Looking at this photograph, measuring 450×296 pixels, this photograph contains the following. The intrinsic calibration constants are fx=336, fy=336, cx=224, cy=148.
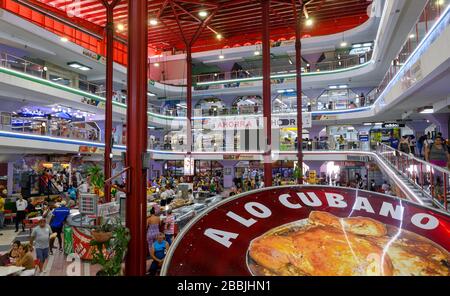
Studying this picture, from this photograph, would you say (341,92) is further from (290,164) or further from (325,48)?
(290,164)

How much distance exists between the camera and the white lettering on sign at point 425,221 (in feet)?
10.7

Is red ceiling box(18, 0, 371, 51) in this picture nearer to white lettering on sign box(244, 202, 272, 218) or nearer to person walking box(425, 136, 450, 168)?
person walking box(425, 136, 450, 168)

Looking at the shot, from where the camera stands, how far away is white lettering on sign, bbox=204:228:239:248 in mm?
3092

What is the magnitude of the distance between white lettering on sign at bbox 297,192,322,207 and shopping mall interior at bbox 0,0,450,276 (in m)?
0.02

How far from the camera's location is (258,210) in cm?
358

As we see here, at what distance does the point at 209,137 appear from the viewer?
28.5 meters

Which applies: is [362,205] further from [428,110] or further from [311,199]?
[428,110]

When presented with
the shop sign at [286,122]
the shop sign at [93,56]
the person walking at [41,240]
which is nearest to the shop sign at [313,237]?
the person walking at [41,240]

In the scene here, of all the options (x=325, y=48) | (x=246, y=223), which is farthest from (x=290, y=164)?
(x=246, y=223)

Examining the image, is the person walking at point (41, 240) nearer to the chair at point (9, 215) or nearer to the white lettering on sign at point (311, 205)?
the white lettering on sign at point (311, 205)

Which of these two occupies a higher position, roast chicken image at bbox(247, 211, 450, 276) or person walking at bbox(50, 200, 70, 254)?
roast chicken image at bbox(247, 211, 450, 276)

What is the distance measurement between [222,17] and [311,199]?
76.3ft

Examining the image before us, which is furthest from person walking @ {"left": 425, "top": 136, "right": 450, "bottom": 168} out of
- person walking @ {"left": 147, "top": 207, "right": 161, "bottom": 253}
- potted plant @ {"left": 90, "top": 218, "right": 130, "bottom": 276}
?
potted plant @ {"left": 90, "top": 218, "right": 130, "bottom": 276}

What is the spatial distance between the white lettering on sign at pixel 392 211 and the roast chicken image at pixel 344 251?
0.19 m
